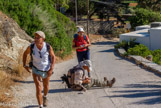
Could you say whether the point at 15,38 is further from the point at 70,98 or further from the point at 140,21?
the point at 140,21

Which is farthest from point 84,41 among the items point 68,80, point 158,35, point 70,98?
point 158,35

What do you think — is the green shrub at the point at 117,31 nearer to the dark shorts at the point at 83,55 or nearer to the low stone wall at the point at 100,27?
the low stone wall at the point at 100,27

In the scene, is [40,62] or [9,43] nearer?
[40,62]

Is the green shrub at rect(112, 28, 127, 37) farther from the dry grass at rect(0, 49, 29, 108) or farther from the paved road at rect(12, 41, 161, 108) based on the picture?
the paved road at rect(12, 41, 161, 108)

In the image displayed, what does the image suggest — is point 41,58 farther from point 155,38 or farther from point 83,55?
point 155,38

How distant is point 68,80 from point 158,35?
19.1 meters

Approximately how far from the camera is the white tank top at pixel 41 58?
6.42 metres

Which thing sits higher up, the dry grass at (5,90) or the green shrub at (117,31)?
the dry grass at (5,90)

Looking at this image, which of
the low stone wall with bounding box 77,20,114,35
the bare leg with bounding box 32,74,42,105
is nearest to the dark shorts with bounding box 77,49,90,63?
the bare leg with bounding box 32,74,42,105

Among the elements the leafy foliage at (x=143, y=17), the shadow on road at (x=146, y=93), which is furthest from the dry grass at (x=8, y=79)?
the leafy foliage at (x=143, y=17)

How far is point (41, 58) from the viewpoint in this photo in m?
6.43

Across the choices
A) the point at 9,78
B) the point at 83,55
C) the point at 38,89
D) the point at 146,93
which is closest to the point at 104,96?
the point at 146,93

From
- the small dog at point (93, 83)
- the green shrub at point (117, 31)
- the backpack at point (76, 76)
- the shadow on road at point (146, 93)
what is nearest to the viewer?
the shadow on road at point (146, 93)

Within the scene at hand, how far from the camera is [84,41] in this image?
28.8ft
